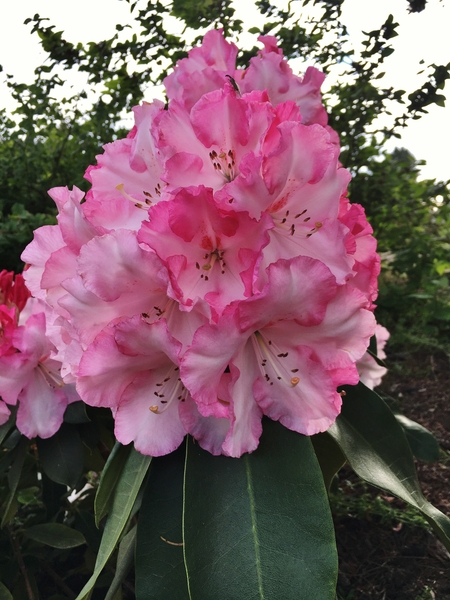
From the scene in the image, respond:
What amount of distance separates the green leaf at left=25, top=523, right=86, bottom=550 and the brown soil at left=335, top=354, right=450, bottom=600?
499 mm

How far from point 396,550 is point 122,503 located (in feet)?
2.66

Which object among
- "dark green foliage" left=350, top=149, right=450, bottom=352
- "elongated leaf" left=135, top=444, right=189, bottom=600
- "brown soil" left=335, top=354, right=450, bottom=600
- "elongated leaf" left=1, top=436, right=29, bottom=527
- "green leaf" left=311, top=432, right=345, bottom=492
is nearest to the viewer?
"elongated leaf" left=135, top=444, right=189, bottom=600

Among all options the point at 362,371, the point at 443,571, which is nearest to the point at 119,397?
the point at 362,371

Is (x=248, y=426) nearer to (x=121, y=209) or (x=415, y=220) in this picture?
(x=121, y=209)

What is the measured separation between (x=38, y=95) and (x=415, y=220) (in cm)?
169

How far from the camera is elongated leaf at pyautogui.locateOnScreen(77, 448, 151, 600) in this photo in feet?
1.74

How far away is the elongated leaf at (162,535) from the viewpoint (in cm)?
57

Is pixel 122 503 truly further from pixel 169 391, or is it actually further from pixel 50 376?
pixel 50 376

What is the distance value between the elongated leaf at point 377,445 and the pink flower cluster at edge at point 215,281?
0.17m

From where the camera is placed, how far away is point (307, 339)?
0.52 m

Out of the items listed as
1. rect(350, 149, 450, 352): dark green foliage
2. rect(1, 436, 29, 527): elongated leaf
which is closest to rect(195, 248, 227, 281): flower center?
rect(1, 436, 29, 527): elongated leaf

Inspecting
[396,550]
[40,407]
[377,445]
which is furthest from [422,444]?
[40,407]

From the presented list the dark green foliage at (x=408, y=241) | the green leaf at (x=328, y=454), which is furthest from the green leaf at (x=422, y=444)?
the dark green foliage at (x=408, y=241)

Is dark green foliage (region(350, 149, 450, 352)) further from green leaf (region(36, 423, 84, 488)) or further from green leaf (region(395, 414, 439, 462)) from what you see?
green leaf (region(36, 423, 84, 488))
